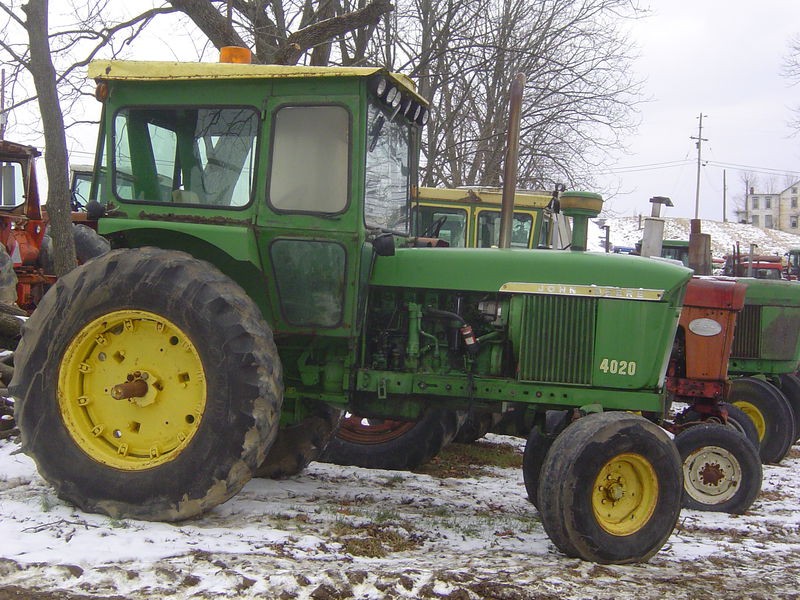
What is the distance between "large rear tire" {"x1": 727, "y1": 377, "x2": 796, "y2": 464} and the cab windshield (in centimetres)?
446

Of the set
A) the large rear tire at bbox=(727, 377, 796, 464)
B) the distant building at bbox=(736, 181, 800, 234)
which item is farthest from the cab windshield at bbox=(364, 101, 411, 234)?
the distant building at bbox=(736, 181, 800, 234)

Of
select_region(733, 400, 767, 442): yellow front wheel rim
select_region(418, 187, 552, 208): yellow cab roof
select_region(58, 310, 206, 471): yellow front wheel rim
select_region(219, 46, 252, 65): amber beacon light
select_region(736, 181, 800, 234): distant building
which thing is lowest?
select_region(733, 400, 767, 442): yellow front wheel rim

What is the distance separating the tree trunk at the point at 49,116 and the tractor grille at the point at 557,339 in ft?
18.8

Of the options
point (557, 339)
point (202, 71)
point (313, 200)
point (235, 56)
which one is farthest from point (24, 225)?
point (557, 339)

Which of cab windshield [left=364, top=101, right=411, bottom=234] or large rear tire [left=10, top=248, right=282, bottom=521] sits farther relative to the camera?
cab windshield [left=364, top=101, right=411, bottom=234]

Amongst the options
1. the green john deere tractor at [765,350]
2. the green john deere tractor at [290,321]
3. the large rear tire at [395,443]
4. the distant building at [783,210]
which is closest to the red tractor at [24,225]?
the large rear tire at [395,443]

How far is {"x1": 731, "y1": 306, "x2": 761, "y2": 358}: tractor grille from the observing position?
330 inches

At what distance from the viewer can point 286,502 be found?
16.0ft

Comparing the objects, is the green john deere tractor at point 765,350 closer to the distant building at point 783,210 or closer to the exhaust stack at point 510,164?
the exhaust stack at point 510,164

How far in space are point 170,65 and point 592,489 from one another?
3226 millimetres

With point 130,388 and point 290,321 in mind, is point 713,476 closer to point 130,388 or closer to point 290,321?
point 290,321

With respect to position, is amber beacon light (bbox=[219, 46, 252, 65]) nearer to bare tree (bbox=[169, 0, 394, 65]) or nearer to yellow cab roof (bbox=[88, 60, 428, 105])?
yellow cab roof (bbox=[88, 60, 428, 105])

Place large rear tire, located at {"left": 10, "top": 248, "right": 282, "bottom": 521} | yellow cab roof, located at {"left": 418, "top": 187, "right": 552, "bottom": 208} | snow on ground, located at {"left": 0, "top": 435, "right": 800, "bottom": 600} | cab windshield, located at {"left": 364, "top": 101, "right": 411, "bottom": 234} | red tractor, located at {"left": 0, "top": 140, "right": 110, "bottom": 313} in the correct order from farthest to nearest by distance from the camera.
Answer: red tractor, located at {"left": 0, "top": 140, "right": 110, "bottom": 313}, yellow cab roof, located at {"left": 418, "top": 187, "right": 552, "bottom": 208}, cab windshield, located at {"left": 364, "top": 101, "right": 411, "bottom": 234}, large rear tire, located at {"left": 10, "top": 248, "right": 282, "bottom": 521}, snow on ground, located at {"left": 0, "top": 435, "right": 800, "bottom": 600}

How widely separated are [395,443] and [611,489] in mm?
2218
